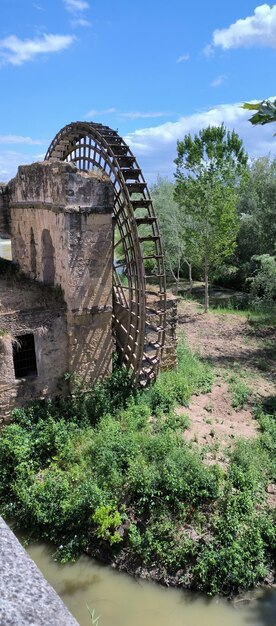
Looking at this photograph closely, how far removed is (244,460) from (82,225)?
5747 mm

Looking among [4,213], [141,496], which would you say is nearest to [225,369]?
[141,496]

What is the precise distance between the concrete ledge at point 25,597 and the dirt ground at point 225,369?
579cm

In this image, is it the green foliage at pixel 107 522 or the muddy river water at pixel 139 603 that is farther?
the green foliage at pixel 107 522

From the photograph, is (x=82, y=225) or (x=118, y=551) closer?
(x=118, y=551)

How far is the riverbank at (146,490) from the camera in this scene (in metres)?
7.22

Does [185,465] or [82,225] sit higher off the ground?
[82,225]

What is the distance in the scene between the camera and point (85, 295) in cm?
1013

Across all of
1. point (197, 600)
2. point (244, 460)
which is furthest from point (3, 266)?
point (197, 600)

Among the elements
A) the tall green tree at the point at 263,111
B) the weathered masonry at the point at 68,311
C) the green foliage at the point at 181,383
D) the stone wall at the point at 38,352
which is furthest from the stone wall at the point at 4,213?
the tall green tree at the point at 263,111

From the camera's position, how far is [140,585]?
709 centimetres

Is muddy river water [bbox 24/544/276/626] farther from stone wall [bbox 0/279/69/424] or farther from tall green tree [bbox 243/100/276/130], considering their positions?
tall green tree [bbox 243/100/276/130]

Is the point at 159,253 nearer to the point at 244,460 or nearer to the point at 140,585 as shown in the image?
the point at 244,460

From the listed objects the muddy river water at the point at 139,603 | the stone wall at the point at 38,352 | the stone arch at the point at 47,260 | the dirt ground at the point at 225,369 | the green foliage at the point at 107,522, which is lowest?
the muddy river water at the point at 139,603

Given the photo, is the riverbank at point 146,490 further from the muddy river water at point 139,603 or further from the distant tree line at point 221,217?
the distant tree line at point 221,217
